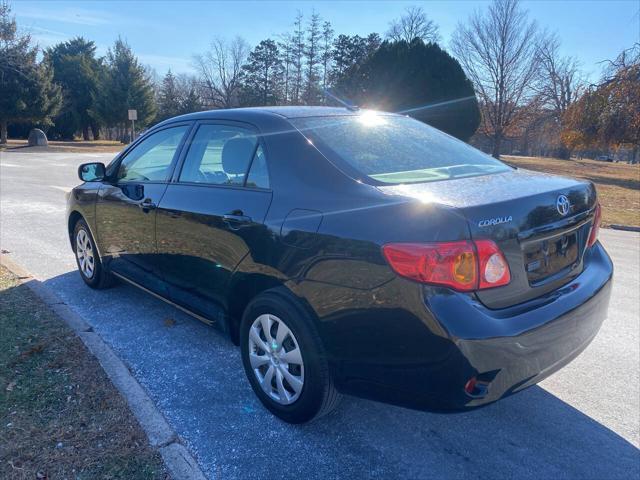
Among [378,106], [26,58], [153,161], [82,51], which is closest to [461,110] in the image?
[378,106]

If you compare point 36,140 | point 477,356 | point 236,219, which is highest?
point 36,140

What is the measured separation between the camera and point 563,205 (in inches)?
98.9

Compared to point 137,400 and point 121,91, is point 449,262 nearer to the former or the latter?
point 137,400

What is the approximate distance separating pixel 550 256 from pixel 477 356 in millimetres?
759

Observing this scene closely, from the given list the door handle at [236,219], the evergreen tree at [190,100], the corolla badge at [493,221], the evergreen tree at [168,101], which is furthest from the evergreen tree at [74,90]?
the corolla badge at [493,221]

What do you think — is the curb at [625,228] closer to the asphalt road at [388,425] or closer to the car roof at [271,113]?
the asphalt road at [388,425]

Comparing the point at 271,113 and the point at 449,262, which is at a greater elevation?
→ the point at 271,113

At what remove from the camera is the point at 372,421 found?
2848 millimetres

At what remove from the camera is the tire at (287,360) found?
98.6 inches

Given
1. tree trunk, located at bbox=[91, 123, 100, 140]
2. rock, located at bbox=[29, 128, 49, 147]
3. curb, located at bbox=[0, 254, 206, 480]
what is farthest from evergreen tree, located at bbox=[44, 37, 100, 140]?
curb, located at bbox=[0, 254, 206, 480]

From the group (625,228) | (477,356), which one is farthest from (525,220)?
(625,228)

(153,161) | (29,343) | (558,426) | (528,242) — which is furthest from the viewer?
(153,161)

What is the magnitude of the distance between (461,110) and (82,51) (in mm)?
44476

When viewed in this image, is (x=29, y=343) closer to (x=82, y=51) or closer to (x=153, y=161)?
(x=153, y=161)
